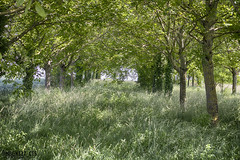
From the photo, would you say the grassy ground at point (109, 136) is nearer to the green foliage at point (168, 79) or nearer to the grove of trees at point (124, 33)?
the grove of trees at point (124, 33)

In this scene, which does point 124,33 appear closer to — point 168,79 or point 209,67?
point 209,67

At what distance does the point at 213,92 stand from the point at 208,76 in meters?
0.60

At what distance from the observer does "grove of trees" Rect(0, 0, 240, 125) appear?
562 cm

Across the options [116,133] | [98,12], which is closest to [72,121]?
[116,133]

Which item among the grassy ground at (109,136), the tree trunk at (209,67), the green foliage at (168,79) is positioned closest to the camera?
the grassy ground at (109,136)

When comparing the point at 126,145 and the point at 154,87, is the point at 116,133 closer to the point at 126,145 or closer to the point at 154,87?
the point at 126,145

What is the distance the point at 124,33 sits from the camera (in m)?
8.40

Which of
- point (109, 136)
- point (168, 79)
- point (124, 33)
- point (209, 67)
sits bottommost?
point (109, 136)

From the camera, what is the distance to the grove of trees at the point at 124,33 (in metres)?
5.62

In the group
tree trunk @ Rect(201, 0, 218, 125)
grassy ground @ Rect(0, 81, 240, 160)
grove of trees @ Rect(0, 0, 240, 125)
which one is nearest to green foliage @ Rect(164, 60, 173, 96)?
grove of trees @ Rect(0, 0, 240, 125)

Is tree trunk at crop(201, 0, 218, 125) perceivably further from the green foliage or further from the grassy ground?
the green foliage

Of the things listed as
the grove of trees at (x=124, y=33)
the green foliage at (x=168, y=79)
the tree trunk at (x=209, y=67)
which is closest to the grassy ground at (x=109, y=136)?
the tree trunk at (x=209, y=67)

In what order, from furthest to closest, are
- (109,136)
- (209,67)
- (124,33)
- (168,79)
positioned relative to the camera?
→ (168,79), (124,33), (209,67), (109,136)

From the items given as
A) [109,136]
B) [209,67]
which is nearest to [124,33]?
[209,67]
